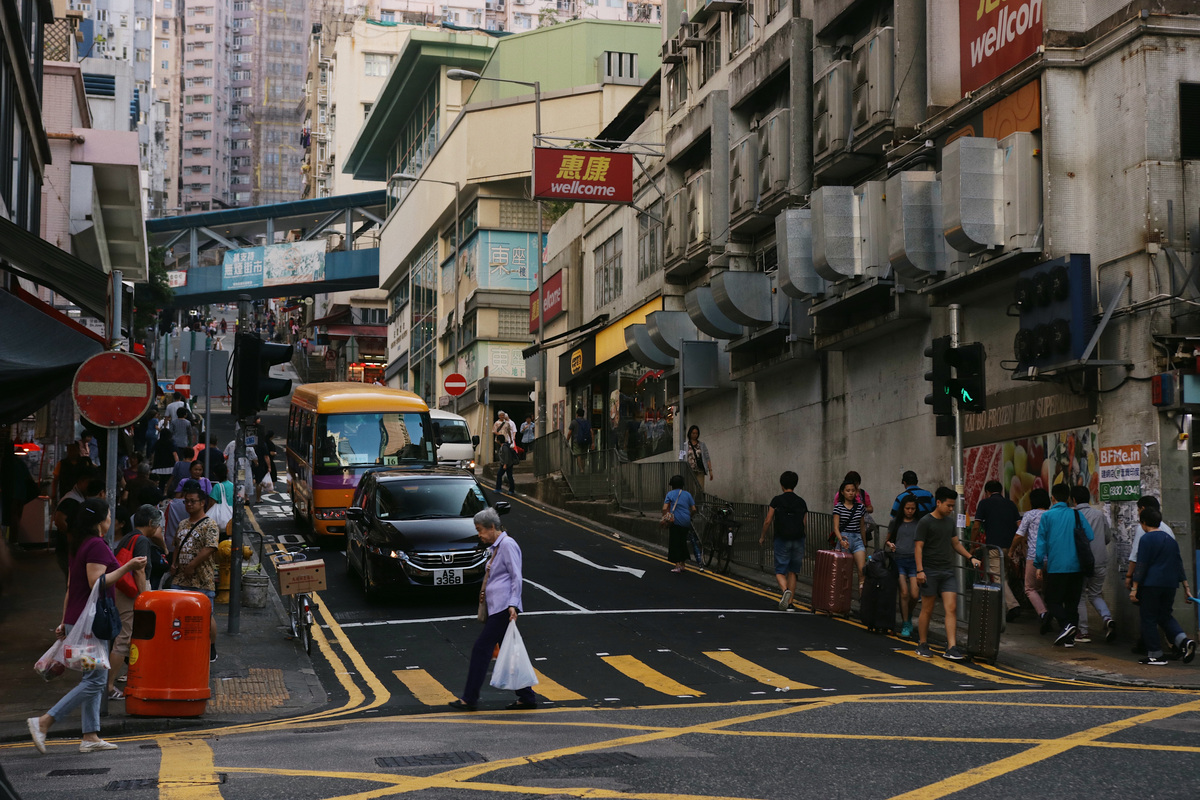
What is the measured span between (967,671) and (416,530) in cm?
770

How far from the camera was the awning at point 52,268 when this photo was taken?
1384 cm

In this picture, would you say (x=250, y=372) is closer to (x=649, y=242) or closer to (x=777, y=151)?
(x=777, y=151)

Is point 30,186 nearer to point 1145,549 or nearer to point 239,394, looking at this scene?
point 239,394

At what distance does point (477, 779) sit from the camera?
789cm

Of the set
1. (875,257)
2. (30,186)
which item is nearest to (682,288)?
(875,257)

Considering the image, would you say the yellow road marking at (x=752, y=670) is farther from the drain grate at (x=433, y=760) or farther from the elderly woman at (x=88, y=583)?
the elderly woman at (x=88, y=583)

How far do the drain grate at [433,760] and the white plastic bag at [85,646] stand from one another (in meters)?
2.50

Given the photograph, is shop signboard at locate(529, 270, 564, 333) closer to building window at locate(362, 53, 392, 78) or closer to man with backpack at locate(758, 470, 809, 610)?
man with backpack at locate(758, 470, 809, 610)

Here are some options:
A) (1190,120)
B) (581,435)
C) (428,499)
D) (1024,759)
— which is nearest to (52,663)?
(1024,759)

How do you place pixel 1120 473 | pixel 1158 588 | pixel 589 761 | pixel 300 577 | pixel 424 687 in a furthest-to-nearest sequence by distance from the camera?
pixel 1120 473 < pixel 300 577 < pixel 1158 588 < pixel 424 687 < pixel 589 761

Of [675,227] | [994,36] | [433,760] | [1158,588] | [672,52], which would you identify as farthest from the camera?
[672,52]

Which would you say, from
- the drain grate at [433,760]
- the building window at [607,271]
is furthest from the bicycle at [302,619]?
the building window at [607,271]

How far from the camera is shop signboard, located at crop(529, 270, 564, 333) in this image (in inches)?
1752

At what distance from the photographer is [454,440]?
38.8m
